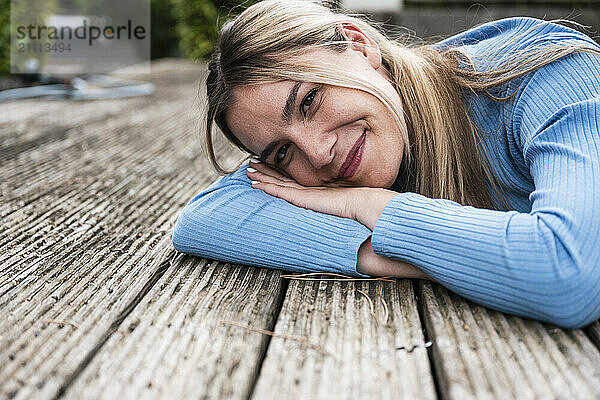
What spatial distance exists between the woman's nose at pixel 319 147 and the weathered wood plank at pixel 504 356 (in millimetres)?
434

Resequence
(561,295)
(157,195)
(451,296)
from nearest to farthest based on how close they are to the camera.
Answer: (561,295), (451,296), (157,195)

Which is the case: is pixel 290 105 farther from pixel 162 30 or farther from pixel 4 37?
pixel 162 30

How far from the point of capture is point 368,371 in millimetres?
924

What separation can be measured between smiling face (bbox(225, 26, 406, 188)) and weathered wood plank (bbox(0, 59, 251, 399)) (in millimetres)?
363

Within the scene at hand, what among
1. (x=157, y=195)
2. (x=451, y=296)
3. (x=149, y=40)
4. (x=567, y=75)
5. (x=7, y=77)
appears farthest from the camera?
(x=149, y=40)

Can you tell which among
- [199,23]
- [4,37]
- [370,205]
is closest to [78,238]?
[370,205]

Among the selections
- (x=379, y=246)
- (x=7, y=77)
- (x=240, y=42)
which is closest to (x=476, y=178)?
(x=379, y=246)

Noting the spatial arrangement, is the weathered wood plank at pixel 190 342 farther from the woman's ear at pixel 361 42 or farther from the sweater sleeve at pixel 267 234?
the woman's ear at pixel 361 42

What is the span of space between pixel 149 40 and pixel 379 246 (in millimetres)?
9603

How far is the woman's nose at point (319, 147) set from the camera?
1444mm

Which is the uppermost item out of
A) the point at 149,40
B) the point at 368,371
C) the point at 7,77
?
the point at 368,371

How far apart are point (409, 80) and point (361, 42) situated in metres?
0.17

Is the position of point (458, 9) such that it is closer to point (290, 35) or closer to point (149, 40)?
point (290, 35)

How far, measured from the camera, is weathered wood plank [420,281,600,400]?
87 centimetres
